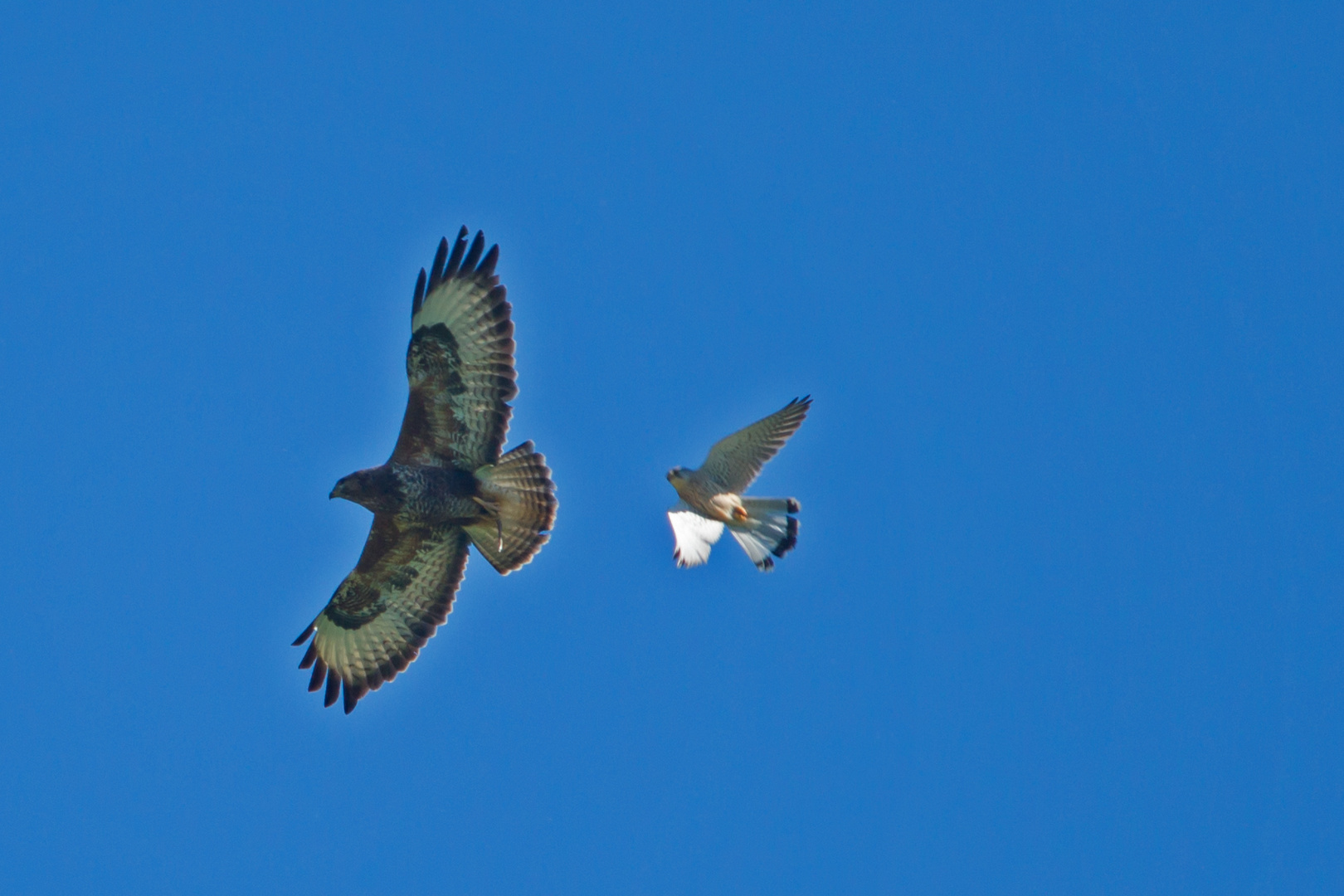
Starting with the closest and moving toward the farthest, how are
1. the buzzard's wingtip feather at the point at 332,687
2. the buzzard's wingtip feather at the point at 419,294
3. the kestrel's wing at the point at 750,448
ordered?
1. the buzzard's wingtip feather at the point at 419,294
2. the buzzard's wingtip feather at the point at 332,687
3. the kestrel's wing at the point at 750,448

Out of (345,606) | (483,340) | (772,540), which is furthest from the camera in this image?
(772,540)

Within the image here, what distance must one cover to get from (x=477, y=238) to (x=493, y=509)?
1.89 meters

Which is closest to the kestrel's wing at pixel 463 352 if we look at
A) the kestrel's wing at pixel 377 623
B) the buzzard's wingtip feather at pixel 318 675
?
the kestrel's wing at pixel 377 623

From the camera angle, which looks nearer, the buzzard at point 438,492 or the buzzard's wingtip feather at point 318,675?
the buzzard at point 438,492

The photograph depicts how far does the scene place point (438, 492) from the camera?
32.2 ft

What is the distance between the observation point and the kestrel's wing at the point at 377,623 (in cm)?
1052

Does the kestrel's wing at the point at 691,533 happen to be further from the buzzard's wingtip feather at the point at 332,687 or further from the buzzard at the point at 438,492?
the buzzard's wingtip feather at the point at 332,687

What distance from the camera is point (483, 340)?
9508 millimetres

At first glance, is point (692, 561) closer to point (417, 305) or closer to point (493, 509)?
point (493, 509)

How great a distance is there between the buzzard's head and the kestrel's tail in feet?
9.97

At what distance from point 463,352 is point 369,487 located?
1150mm

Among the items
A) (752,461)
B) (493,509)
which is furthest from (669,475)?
(493,509)

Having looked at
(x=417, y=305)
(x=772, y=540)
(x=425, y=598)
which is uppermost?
(x=772, y=540)

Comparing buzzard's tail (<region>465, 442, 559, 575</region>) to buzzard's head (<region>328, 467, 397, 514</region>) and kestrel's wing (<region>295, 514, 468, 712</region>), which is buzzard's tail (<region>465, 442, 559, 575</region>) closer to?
kestrel's wing (<region>295, 514, 468, 712</region>)
